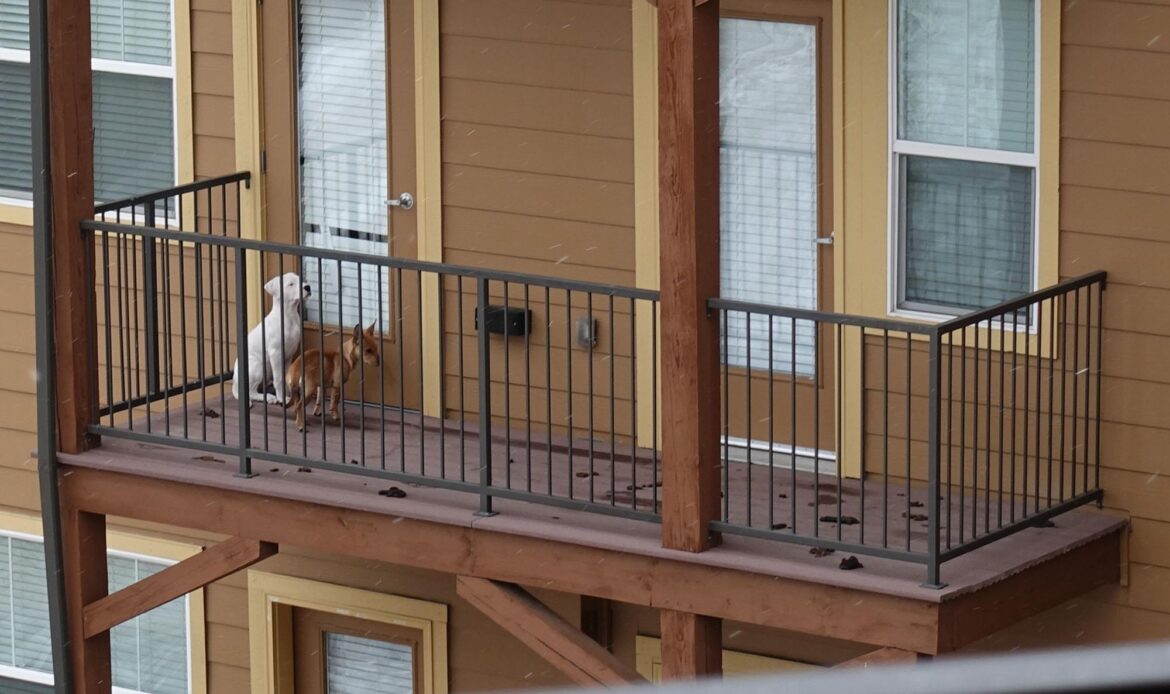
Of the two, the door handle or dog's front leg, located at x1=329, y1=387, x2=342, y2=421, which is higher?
the door handle

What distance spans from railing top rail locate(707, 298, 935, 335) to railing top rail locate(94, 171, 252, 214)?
316 centimetres

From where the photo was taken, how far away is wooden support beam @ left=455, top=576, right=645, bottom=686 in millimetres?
6871

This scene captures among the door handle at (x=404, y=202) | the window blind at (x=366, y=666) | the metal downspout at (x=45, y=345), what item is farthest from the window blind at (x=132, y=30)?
the window blind at (x=366, y=666)

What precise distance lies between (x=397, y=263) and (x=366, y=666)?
3.13 m

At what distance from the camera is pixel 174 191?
844 centimetres

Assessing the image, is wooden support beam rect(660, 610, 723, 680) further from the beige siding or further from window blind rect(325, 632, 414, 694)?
window blind rect(325, 632, 414, 694)

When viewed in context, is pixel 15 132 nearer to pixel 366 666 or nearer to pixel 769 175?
pixel 366 666

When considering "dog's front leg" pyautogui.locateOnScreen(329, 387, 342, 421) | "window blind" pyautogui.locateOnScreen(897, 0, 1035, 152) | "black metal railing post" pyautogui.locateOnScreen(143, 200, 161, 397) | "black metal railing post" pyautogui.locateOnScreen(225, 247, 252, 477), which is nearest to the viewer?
"window blind" pyautogui.locateOnScreen(897, 0, 1035, 152)

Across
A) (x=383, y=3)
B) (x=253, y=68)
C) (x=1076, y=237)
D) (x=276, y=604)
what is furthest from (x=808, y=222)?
(x=276, y=604)

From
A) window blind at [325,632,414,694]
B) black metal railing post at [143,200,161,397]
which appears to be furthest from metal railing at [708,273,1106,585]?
black metal railing post at [143,200,161,397]

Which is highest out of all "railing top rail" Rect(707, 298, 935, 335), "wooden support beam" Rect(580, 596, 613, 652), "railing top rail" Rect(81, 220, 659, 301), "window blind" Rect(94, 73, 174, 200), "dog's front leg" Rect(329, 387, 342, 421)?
"window blind" Rect(94, 73, 174, 200)

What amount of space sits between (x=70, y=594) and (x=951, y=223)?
165 inches

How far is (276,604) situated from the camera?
9281 millimetres

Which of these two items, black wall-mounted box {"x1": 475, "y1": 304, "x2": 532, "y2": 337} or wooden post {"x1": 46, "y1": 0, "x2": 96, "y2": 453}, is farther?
black wall-mounted box {"x1": 475, "y1": 304, "x2": 532, "y2": 337}
